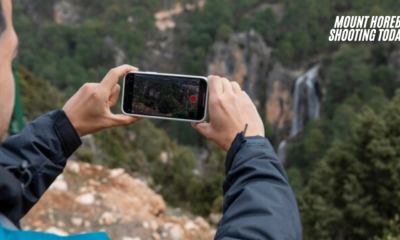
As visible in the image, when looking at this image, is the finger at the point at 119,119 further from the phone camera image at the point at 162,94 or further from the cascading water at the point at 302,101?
the cascading water at the point at 302,101

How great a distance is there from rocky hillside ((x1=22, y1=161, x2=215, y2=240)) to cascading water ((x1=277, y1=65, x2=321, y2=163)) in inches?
882

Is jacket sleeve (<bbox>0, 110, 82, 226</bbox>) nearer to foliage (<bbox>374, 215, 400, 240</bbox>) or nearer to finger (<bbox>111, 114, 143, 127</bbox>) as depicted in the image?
finger (<bbox>111, 114, 143, 127</bbox>)

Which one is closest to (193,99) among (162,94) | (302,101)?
(162,94)

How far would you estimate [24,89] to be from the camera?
10289 millimetres

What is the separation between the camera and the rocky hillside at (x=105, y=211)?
3104 millimetres

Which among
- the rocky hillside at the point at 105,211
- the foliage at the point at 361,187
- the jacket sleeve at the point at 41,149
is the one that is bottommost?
the foliage at the point at 361,187

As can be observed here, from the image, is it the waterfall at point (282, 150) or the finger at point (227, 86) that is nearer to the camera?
the finger at point (227, 86)

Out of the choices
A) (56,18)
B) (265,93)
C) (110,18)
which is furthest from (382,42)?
(56,18)

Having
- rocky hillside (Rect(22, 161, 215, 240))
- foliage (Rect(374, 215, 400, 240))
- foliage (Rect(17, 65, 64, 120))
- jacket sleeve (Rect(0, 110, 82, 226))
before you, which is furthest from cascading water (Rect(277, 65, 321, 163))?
jacket sleeve (Rect(0, 110, 82, 226))

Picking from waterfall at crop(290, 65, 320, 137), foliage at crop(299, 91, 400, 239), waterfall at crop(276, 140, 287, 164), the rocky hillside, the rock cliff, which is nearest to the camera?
the rocky hillside

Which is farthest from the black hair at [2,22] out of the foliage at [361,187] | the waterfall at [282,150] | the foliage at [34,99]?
the waterfall at [282,150]

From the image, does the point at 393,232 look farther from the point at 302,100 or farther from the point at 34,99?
the point at 302,100

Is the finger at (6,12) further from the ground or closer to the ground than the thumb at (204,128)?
further from the ground

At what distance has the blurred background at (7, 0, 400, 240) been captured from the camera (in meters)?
3.61
